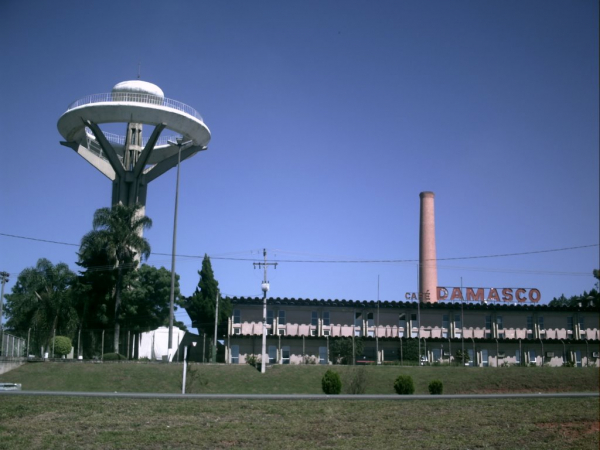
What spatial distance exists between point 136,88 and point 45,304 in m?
26.1

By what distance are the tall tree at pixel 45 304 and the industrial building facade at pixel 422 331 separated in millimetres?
15649

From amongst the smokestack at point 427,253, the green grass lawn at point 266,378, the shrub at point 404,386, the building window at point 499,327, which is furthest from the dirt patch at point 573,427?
the smokestack at point 427,253

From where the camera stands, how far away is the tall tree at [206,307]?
81.9m

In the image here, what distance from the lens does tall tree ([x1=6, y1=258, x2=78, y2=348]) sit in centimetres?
6562

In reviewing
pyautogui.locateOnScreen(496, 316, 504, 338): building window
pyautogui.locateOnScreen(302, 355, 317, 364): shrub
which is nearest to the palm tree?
pyautogui.locateOnScreen(302, 355, 317, 364): shrub

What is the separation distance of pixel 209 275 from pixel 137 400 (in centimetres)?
5729

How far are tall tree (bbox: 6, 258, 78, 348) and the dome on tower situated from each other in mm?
21137

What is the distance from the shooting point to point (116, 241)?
69.8 m

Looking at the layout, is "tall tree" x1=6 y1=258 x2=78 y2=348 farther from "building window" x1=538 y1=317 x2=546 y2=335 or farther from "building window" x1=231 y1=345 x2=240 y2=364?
"building window" x1=538 y1=317 x2=546 y2=335

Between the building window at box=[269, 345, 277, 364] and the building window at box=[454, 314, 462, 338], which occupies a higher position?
the building window at box=[454, 314, 462, 338]

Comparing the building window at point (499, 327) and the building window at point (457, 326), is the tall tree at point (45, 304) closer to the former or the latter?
the building window at point (457, 326)

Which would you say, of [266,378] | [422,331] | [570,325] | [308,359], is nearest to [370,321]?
[422,331]

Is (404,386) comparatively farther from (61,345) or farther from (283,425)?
(61,345)

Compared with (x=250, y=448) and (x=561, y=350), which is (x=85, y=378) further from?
(x=561, y=350)
